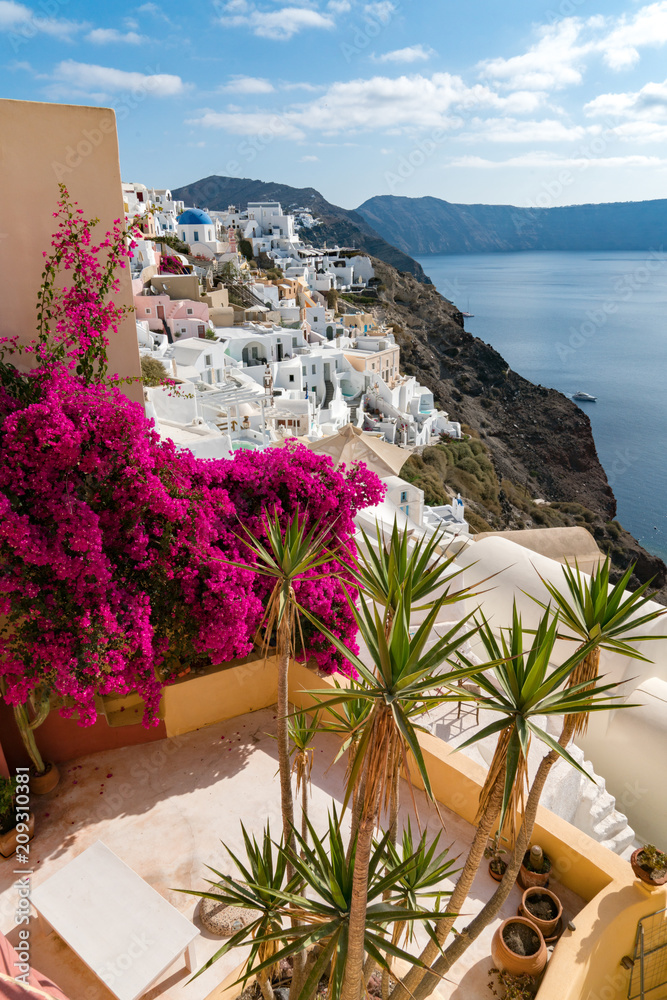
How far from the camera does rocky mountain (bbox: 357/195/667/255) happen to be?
540 ft

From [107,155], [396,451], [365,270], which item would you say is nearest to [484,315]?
[365,270]

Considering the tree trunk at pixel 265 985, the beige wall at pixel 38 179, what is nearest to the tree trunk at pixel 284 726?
the tree trunk at pixel 265 985

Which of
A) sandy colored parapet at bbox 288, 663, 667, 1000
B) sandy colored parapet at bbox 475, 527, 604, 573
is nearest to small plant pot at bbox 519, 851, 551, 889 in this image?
sandy colored parapet at bbox 288, 663, 667, 1000

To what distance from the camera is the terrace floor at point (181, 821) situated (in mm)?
4250

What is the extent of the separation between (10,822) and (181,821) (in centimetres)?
137

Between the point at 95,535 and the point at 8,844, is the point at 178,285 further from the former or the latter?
the point at 8,844

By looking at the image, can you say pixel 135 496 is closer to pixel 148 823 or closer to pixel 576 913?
pixel 148 823

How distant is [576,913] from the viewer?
4.52 meters

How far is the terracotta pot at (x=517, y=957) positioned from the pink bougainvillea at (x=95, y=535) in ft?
9.15

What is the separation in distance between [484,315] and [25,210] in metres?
120

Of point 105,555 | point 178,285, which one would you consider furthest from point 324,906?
point 178,285

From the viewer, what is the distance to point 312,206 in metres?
170

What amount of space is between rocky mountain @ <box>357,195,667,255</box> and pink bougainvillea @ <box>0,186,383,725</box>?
177646mm

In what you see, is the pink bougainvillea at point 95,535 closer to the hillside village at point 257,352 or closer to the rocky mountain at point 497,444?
the hillside village at point 257,352
